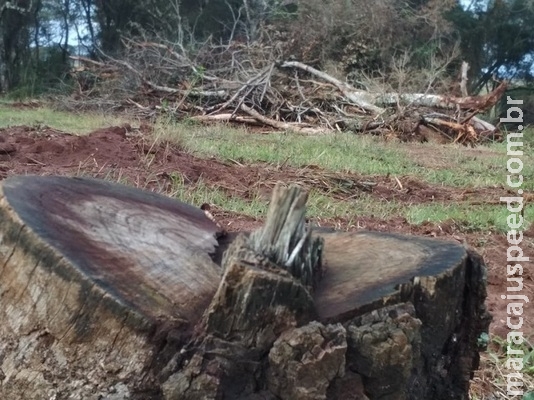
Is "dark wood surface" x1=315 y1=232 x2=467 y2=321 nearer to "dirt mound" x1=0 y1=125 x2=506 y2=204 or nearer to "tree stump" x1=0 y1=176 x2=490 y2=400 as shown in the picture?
"tree stump" x1=0 y1=176 x2=490 y2=400

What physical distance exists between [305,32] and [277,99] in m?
3.30

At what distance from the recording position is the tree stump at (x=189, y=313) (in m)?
1.49

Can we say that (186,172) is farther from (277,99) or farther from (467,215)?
(277,99)

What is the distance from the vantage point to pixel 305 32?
15.1 m

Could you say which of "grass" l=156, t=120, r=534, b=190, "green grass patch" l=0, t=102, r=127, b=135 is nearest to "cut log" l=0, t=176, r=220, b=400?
"grass" l=156, t=120, r=534, b=190

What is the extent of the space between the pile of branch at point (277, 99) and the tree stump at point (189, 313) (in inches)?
373

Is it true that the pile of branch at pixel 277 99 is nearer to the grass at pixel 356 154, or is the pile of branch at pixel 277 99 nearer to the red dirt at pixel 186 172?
the grass at pixel 356 154

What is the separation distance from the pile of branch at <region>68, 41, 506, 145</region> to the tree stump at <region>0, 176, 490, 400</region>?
9.47m

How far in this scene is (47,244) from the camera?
151cm

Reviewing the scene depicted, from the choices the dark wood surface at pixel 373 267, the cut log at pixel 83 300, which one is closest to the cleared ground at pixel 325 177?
the dark wood surface at pixel 373 267

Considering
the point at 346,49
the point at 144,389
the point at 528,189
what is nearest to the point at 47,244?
the point at 144,389

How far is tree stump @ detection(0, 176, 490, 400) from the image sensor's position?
149 cm

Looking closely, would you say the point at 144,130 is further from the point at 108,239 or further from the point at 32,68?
the point at 32,68

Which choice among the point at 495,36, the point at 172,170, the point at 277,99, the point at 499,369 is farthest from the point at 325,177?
the point at 495,36
